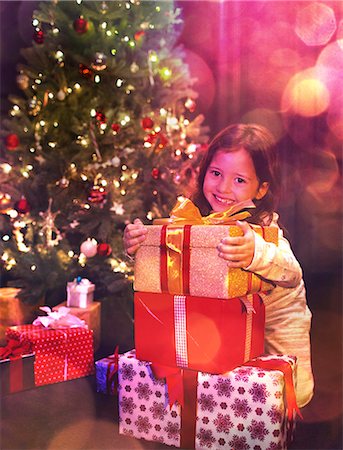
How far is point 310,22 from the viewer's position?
5.01m

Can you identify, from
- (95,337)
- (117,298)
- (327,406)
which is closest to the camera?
(327,406)

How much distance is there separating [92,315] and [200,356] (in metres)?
1.60

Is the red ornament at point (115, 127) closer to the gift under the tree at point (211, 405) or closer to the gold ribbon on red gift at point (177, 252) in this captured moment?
the gold ribbon on red gift at point (177, 252)

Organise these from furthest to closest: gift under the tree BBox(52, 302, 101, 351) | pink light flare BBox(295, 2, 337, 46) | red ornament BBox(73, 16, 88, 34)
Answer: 1. pink light flare BBox(295, 2, 337, 46)
2. red ornament BBox(73, 16, 88, 34)
3. gift under the tree BBox(52, 302, 101, 351)

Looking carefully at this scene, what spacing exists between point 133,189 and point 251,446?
2219 millimetres

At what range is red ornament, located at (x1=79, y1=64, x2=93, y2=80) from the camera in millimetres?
3713

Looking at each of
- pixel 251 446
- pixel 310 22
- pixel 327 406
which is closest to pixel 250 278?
pixel 251 446

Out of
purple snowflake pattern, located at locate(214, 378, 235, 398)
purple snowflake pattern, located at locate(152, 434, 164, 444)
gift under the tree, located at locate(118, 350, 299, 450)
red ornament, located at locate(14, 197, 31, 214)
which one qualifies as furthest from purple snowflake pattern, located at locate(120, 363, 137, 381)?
red ornament, located at locate(14, 197, 31, 214)

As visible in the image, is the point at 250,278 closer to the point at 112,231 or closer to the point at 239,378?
the point at 239,378

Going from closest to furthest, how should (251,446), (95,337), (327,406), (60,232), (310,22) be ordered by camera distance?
(251,446), (327,406), (95,337), (60,232), (310,22)

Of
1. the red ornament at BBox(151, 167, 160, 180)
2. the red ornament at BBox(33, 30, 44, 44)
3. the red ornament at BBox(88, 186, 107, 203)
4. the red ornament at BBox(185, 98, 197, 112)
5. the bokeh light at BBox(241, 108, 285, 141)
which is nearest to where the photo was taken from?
the red ornament at BBox(88, 186, 107, 203)

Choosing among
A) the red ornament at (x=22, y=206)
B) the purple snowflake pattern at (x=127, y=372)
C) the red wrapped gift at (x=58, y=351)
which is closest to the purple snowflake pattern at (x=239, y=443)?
the purple snowflake pattern at (x=127, y=372)

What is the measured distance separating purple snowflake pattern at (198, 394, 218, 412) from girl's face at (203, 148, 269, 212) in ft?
2.62

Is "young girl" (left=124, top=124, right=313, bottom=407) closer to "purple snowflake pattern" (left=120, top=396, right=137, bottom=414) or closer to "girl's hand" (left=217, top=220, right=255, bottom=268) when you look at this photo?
"girl's hand" (left=217, top=220, right=255, bottom=268)
